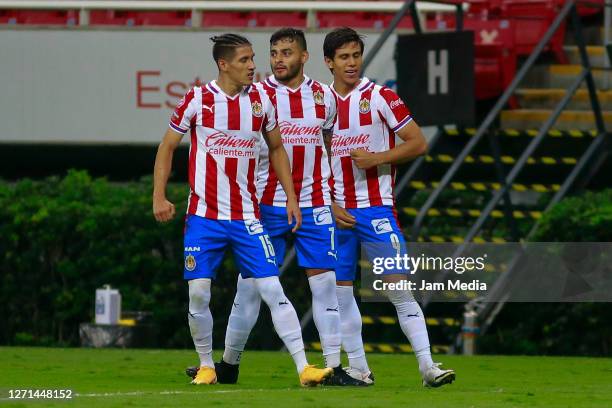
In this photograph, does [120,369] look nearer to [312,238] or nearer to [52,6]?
[312,238]

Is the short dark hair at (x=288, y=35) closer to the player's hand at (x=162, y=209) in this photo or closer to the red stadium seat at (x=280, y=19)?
the player's hand at (x=162, y=209)

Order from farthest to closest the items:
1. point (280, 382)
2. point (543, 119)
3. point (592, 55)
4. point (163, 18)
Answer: point (163, 18)
point (592, 55)
point (543, 119)
point (280, 382)

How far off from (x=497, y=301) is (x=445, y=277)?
0.54m

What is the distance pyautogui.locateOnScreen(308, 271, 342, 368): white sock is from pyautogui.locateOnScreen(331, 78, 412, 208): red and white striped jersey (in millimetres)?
511

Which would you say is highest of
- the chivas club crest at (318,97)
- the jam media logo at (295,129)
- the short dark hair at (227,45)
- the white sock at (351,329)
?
the short dark hair at (227,45)

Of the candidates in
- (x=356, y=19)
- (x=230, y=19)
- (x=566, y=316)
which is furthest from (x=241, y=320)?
(x=230, y=19)

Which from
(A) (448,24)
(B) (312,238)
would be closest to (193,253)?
(B) (312,238)

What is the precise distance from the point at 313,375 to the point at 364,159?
1383mm

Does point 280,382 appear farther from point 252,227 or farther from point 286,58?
point 286,58

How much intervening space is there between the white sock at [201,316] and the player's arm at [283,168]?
0.63 m

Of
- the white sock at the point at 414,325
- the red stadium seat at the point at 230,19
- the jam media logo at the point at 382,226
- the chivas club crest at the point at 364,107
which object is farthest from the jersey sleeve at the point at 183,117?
the red stadium seat at the point at 230,19

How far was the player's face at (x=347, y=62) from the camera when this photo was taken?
1011 centimetres

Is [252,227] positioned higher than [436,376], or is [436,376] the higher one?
[252,227]

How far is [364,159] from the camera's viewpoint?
1003 centimetres
